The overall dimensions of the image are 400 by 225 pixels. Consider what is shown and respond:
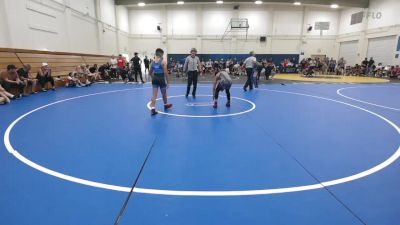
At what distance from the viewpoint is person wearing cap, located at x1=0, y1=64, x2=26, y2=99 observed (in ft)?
30.0

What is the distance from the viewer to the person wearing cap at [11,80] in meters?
9.15

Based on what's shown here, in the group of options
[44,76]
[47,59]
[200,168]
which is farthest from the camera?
[47,59]

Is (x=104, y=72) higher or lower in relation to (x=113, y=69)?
lower

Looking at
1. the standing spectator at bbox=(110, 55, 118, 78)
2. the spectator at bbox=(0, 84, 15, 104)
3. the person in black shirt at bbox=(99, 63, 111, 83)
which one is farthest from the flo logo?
the spectator at bbox=(0, 84, 15, 104)

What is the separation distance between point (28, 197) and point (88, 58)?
1683cm

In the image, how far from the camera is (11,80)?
30.7 feet

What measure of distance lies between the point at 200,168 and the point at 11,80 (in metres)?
9.35

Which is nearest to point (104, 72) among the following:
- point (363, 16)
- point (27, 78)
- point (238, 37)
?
point (27, 78)

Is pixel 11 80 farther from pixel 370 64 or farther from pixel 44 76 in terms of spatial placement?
pixel 370 64

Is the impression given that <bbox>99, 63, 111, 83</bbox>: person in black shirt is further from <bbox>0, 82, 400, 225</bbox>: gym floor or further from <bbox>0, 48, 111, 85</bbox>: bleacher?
<bbox>0, 82, 400, 225</bbox>: gym floor

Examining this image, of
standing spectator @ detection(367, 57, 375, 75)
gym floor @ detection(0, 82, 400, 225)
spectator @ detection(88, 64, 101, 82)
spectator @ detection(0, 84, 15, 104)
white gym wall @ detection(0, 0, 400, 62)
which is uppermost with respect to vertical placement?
white gym wall @ detection(0, 0, 400, 62)

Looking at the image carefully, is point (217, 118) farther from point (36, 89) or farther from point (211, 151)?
point (36, 89)

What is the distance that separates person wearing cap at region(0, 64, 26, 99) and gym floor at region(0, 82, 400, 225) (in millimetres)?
2906

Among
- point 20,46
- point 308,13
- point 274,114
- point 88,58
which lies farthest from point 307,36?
point 20,46
